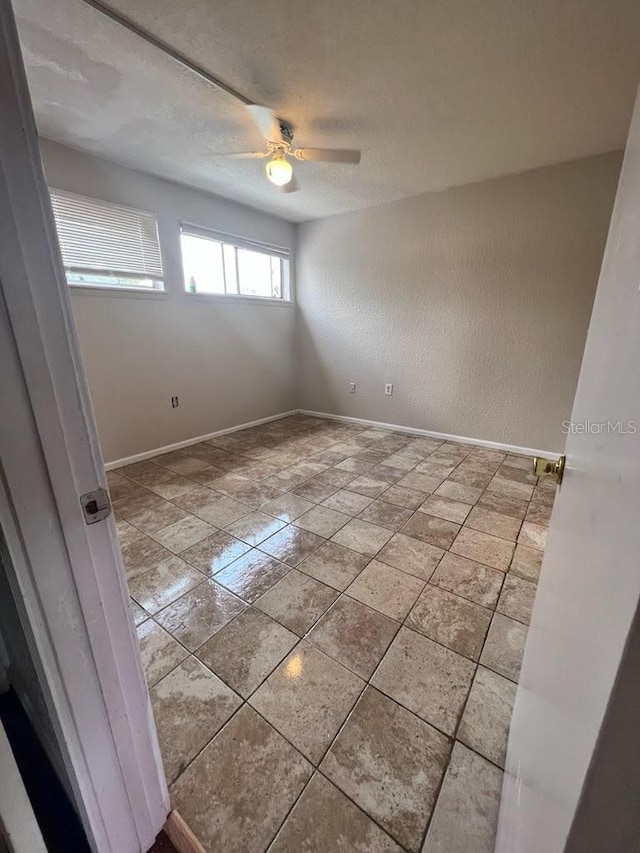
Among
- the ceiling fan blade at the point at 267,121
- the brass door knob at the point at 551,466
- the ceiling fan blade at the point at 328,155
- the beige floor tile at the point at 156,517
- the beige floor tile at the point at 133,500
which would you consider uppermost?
the ceiling fan blade at the point at 267,121

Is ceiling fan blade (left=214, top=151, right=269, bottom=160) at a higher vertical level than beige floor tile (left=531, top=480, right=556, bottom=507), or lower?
higher

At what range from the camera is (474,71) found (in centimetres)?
169

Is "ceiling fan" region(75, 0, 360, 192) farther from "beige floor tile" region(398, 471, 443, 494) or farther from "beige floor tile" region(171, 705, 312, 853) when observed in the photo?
"beige floor tile" region(171, 705, 312, 853)

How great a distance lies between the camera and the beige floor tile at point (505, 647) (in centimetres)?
125

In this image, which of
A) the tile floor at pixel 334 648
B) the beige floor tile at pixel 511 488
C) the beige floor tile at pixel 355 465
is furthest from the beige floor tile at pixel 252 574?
the beige floor tile at pixel 511 488

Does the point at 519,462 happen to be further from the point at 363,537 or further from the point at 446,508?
the point at 363,537

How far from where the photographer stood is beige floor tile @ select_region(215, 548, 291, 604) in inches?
64.0

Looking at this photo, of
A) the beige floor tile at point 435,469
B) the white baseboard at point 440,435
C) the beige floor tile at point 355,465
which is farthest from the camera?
the white baseboard at point 440,435

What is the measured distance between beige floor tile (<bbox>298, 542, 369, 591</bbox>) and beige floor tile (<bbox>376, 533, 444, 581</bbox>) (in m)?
0.14

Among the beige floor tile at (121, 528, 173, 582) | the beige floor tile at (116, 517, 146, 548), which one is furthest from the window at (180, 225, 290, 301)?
the beige floor tile at (121, 528, 173, 582)

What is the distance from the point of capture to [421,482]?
2752 millimetres

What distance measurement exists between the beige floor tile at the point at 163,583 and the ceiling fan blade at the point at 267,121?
8.08 feet

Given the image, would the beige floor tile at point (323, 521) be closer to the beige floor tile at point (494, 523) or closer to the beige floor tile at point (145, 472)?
the beige floor tile at point (494, 523)

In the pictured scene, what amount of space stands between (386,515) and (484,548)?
1.99ft
